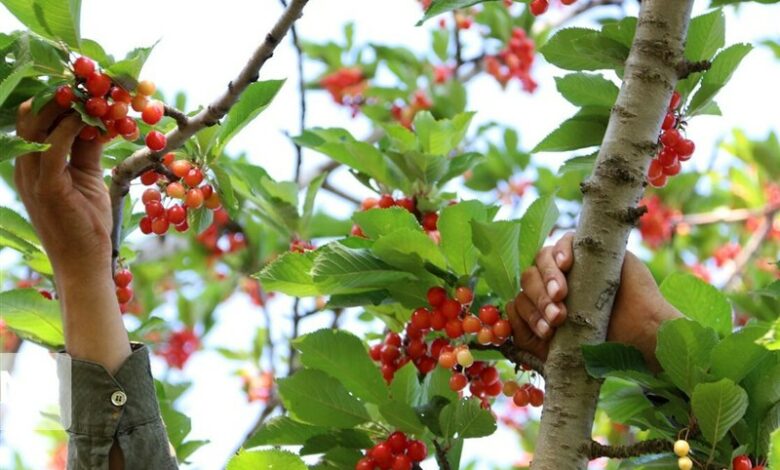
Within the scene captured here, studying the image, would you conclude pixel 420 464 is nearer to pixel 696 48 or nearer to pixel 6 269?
pixel 696 48

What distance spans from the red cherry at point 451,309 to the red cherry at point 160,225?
59cm

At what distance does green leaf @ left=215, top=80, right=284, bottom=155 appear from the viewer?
6.55 ft

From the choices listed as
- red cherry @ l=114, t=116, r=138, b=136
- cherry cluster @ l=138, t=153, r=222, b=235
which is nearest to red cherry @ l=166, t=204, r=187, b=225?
cherry cluster @ l=138, t=153, r=222, b=235

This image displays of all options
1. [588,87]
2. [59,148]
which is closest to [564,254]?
[588,87]

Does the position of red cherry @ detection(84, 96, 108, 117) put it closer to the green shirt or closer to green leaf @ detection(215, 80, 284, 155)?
green leaf @ detection(215, 80, 284, 155)

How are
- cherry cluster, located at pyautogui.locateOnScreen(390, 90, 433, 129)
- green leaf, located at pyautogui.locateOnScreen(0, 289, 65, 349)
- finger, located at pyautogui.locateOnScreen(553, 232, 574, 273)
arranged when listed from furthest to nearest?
cherry cluster, located at pyautogui.locateOnScreen(390, 90, 433, 129)
green leaf, located at pyautogui.locateOnScreen(0, 289, 65, 349)
finger, located at pyautogui.locateOnScreen(553, 232, 574, 273)

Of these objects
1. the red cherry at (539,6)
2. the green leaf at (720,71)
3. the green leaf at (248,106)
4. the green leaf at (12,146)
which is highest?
the red cherry at (539,6)

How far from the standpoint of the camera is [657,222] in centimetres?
499

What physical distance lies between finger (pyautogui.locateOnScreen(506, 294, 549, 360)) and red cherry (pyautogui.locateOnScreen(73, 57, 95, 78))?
0.85 metres

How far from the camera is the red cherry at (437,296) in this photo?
1995 millimetres

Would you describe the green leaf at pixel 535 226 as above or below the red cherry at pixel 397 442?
above

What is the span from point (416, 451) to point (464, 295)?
32 centimetres

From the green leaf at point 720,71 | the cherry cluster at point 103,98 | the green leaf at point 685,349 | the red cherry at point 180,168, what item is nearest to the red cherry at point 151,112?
the cherry cluster at point 103,98

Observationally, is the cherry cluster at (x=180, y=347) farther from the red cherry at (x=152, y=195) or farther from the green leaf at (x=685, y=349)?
the green leaf at (x=685, y=349)
